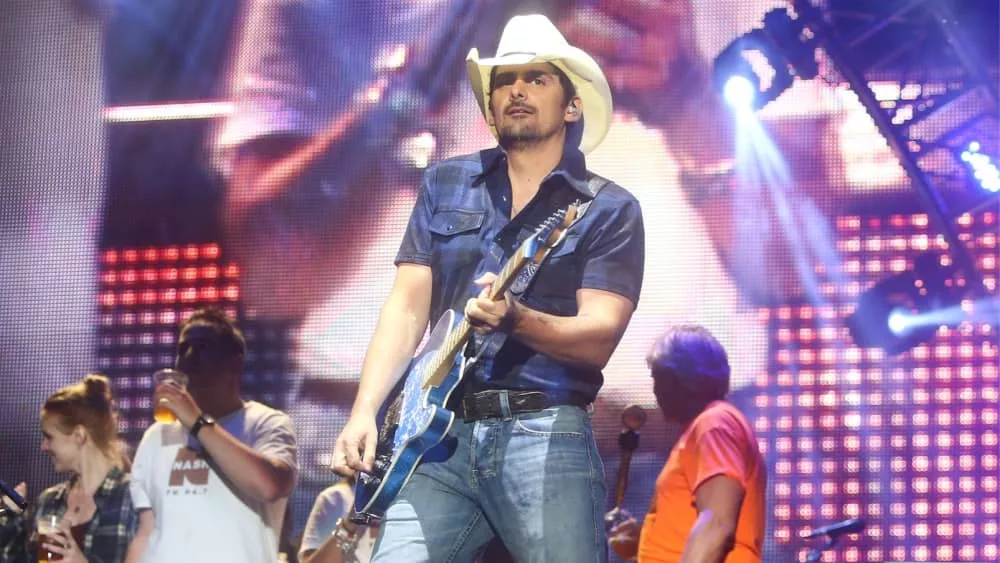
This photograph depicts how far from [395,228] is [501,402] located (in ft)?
11.4

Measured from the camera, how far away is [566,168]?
297 centimetres

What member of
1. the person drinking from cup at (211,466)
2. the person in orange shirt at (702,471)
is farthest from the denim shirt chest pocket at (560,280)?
the person drinking from cup at (211,466)

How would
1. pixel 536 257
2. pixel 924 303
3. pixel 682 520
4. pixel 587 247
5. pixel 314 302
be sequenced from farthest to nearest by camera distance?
1. pixel 314 302
2. pixel 924 303
3. pixel 682 520
4. pixel 587 247
5. pixel 536 257

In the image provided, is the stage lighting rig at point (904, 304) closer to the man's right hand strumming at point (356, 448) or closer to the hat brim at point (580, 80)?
the hat brim at point (580, 80)

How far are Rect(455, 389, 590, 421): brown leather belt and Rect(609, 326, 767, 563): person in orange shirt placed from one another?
109 centimetres

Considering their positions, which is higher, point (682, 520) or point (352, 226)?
point (352, 226)

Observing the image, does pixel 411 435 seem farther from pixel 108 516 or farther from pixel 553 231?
pixel 108 516

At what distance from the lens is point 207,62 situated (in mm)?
6480

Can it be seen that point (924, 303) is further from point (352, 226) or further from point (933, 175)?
point (352, 226)

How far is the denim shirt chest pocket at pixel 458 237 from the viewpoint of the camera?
292cm

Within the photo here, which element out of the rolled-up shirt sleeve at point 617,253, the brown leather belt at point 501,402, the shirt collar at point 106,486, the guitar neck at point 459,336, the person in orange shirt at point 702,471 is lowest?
the shirt collar at point 106,486

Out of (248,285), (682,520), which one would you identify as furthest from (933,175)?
(248,285)

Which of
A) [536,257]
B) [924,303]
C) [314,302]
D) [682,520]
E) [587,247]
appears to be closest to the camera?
[536,257]

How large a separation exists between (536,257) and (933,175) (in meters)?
3.69
